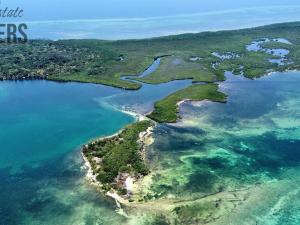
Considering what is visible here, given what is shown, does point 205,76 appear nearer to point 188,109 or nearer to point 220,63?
point 220,63

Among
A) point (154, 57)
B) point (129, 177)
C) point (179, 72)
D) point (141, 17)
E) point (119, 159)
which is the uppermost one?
point (141, 17)

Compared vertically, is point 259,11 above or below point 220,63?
above

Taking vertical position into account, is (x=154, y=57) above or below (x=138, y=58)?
above

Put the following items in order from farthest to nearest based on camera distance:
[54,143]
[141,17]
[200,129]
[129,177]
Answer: [141,17] < [200,129] < [54,143] < [129,177]

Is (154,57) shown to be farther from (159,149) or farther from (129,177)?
(129,177)

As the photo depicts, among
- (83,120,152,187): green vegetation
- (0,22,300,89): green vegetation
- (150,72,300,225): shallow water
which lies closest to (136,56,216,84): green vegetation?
(0,22,300,89): green vegetation

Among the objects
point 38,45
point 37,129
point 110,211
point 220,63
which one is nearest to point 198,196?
point 110,211

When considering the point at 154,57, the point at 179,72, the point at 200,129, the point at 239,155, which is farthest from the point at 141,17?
the point at 239,155
